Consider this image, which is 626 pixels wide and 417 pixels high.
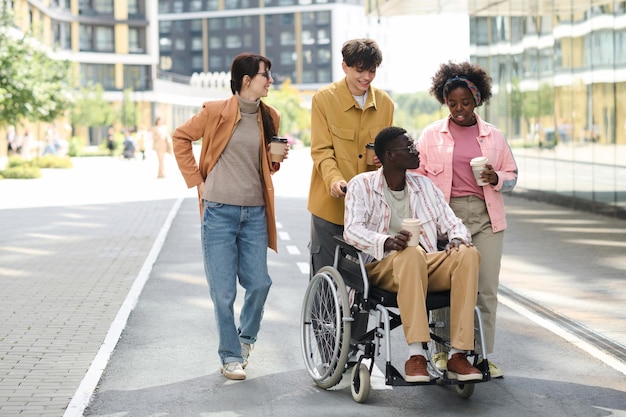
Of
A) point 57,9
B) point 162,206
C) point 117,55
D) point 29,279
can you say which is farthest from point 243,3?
point 29,279

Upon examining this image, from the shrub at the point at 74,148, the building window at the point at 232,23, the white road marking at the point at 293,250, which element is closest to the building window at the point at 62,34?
the shrub at the point at 74,148

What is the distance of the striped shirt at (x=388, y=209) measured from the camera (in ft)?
20.8

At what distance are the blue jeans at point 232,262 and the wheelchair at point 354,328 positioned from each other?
34 cm

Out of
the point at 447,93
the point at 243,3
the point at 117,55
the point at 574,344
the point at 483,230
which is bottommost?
the point at 574,344

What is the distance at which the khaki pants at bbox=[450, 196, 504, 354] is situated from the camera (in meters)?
6.71

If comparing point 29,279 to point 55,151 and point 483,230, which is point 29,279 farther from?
point 55,151

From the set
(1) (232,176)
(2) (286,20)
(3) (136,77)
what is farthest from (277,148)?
(2) (286,20)

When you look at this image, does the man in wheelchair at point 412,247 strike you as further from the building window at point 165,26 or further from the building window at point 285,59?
the building window at point 165,26

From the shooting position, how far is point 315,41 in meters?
161

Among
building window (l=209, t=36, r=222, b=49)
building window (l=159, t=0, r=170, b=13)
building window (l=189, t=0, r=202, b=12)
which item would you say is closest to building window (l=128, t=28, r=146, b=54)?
building window (l=209, t=36, r=222, b=49)

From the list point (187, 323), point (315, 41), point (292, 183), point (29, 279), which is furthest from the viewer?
point (315, 41)

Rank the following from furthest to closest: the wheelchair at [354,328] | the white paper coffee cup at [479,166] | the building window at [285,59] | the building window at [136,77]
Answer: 1. the building window at [285,59]
2. the building window at [136,77]
3. the white paper coffee cup at [479,166]
4. the wheelchair at [354,328]

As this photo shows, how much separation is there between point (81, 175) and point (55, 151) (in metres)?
15.1

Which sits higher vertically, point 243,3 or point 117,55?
point 243,3
